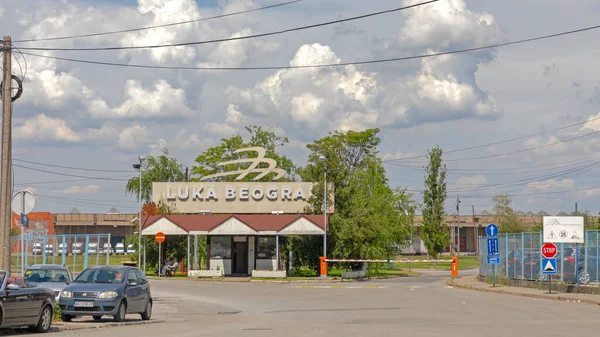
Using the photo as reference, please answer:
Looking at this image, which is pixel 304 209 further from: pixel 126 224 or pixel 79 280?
pixel 126 224

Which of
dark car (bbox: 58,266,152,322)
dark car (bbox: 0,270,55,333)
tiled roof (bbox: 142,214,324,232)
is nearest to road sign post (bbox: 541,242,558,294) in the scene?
dark car (bbox: 58,266,152,322)

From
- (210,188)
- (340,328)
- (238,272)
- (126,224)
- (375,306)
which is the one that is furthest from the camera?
(126,224)

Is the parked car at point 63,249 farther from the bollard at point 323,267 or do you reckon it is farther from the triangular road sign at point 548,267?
the triangular road sign at point 548,267

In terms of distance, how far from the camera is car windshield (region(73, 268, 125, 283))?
2319 centimetres

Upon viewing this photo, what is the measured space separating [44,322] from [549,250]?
23761 mm

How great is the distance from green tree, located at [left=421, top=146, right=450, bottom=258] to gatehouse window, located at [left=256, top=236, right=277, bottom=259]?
28.5 metres

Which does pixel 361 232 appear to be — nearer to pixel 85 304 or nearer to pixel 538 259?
pixel 538 259

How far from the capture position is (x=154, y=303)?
103 feet

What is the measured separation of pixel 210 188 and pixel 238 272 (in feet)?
24.6

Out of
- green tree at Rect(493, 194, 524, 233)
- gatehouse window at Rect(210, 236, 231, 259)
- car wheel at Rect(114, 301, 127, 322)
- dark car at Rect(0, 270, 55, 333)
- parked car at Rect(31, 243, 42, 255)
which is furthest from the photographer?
green tree at Rect(493, 194, 524, 233)

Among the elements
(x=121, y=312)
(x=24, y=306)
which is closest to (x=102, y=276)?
(x=121, y=312)

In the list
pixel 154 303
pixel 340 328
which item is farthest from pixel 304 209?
pixel 340 328

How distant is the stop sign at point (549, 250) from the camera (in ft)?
117

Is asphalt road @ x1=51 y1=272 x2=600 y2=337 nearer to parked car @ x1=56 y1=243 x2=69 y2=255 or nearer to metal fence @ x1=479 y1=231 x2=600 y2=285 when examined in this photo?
metal fence @ x1=479 y1=231 x2=600 y2=285
